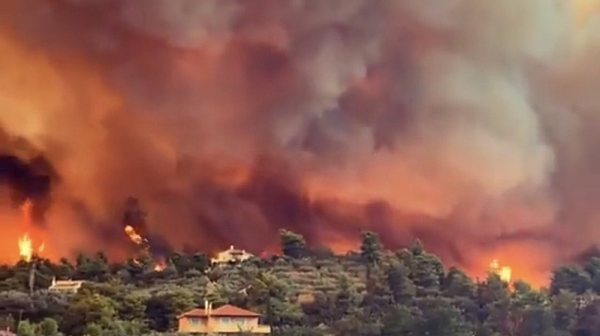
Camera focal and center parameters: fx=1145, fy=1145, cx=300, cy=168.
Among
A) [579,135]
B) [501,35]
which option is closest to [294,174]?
[501,35]

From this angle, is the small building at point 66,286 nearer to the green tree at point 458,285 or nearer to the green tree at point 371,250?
the green tree at point 371,250

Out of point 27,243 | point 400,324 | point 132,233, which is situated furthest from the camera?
point 132,233

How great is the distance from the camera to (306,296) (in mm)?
15953

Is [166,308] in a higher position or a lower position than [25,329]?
higher

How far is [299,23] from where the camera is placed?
18094mm

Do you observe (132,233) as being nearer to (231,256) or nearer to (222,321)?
(231,256)

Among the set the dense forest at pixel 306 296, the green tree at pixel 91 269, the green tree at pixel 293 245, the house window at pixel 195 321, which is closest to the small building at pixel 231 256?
the dense forest at pixel 306 296

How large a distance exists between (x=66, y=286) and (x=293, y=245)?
11.4ft

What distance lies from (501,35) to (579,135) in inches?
102

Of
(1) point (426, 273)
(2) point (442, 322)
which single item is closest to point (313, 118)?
(1) point (426, 273)

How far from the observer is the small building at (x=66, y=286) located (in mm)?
15195

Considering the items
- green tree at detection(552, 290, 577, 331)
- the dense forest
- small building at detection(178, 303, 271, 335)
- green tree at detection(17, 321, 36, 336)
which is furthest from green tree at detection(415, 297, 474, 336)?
green tree at detection(17, 321, 36, 336)

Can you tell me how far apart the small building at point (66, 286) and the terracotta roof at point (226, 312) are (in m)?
1.56

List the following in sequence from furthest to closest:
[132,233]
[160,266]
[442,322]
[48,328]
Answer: [132,233]
[160,266]
[442,322]
[48,328]
